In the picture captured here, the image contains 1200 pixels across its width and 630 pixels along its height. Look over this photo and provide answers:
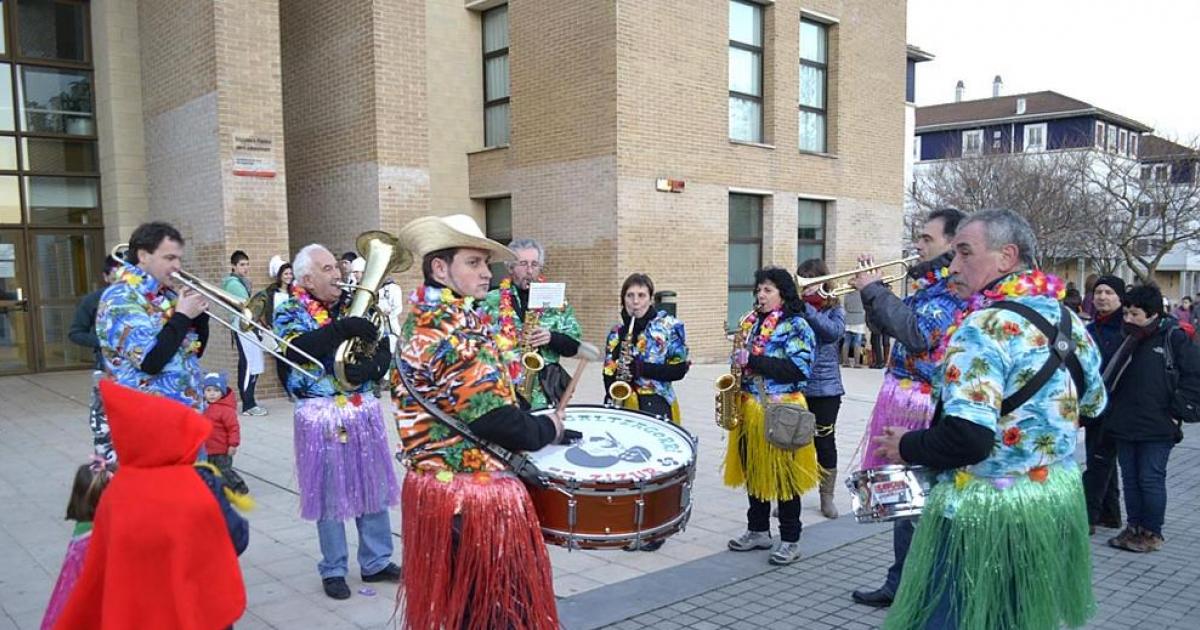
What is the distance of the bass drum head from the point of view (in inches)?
126

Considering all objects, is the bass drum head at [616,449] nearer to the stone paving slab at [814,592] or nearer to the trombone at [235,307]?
the stone paving slab at [814,592]

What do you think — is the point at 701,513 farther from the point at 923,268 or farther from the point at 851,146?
the point at 851,146

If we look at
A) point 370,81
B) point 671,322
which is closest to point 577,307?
point 370,81

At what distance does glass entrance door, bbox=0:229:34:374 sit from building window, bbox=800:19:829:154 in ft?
46.1

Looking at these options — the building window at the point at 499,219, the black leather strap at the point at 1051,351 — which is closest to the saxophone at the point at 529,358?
the black leather strap at the point at 1051,351

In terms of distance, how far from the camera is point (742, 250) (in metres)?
16.0

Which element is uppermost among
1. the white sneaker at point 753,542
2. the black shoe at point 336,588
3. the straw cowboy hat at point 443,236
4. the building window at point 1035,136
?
the building window at point 1035,136

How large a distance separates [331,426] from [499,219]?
11810 mm

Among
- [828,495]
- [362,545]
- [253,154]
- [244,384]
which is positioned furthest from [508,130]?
[362,545]

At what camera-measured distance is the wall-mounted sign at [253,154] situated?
1021cm

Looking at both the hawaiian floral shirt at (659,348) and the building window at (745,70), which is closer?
the hawaiian floral shirt at (659,348)

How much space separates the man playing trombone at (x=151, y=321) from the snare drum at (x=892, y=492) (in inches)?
121

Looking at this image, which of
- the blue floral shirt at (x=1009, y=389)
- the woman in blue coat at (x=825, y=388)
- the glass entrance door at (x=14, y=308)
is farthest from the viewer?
the glass entrance door at (x=14, y=308)

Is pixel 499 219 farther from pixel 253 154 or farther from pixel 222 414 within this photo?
pixel 222 414
